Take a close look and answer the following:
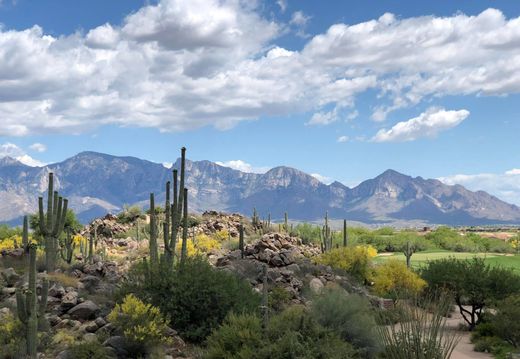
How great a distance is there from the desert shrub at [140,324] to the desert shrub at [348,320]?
464cm

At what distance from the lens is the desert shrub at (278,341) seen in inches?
629

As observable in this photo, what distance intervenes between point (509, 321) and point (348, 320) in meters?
7.64

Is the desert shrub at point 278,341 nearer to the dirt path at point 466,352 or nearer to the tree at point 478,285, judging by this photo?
the dirt path at point 466,352

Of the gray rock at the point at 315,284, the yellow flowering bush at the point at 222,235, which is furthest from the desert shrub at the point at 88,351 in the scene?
the yellow flowering bush at the point at 222,235

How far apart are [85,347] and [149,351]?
184cm

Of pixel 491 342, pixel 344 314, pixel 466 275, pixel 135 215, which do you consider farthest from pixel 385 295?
pixel 135 215

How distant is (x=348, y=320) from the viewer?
1972 cm

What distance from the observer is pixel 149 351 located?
18.5m

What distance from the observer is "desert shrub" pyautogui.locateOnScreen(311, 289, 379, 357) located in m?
18.8

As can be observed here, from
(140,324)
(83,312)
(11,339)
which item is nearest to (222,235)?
(83,312)

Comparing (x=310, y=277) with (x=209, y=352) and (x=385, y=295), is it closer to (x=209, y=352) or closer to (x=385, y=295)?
(x=385, y=295)

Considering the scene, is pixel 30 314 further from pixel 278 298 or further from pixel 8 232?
pixel 8 232

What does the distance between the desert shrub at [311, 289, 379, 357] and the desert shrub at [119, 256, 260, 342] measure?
2.42 meters

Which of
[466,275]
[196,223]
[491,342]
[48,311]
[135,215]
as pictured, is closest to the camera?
[48,311]
